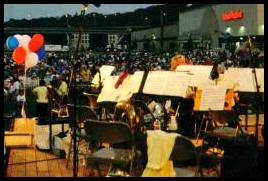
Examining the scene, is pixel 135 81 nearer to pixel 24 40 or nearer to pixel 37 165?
pixel 37 165

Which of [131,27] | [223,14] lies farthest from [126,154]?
[131,27]

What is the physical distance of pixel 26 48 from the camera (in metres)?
11.6

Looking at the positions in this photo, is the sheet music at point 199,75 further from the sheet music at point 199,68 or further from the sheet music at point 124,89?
the sheet music at point 124,89

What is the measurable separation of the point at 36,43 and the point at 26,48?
32 centimetres

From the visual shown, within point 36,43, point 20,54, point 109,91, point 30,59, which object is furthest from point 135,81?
point 36,43

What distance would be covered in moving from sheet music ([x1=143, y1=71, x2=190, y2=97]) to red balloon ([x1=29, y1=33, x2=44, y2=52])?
5.80 meters

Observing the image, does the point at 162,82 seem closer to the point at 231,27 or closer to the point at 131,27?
the point at 231,27

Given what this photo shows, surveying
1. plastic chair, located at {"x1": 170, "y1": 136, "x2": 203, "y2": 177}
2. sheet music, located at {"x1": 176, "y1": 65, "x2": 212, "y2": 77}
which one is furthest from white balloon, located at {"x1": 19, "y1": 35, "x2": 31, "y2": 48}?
plastic chair, located at {"x1": 170, "y1": 136, "x2": 203, "y2": 177}

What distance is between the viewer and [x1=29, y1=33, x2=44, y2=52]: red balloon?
11.7 meters

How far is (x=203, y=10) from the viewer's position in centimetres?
764

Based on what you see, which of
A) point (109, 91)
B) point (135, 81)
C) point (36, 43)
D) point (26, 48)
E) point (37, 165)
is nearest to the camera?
point (135, 81)

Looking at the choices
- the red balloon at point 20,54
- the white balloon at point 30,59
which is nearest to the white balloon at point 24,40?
the red balloon at point 20,54

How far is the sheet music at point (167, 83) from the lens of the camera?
6.15 meters

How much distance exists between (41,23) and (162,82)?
17.0 feet
